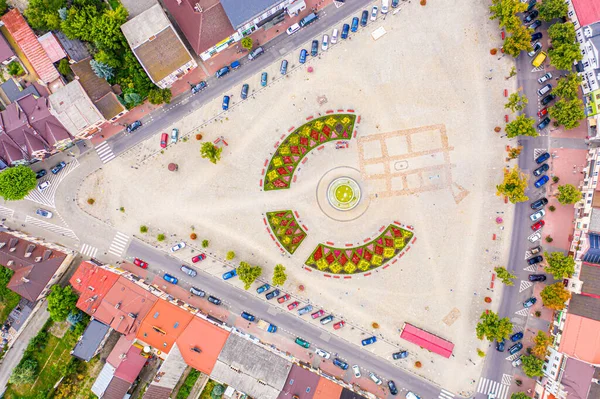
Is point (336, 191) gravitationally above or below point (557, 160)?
below

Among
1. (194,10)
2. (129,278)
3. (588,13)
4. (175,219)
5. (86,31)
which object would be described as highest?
(588,13)

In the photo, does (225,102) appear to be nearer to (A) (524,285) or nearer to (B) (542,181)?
(B) (542,181)

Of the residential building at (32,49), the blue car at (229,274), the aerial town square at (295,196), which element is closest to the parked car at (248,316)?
the aerial town square at (295,196)

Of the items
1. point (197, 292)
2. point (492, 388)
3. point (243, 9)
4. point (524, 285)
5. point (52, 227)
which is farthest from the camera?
point (52, 227)

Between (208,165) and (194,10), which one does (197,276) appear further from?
(194,10)

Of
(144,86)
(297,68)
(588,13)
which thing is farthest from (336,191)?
(588,13)

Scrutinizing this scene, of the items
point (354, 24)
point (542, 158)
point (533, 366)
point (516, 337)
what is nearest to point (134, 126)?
point (354, 24)

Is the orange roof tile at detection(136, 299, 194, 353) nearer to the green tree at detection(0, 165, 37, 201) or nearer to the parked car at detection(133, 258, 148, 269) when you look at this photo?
the parked car at detection(133, 258, 148, 269)

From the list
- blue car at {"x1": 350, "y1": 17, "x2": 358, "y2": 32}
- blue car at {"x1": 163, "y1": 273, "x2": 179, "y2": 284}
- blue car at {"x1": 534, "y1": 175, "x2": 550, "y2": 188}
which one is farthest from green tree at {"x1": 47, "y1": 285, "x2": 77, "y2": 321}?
blue car at {"x1": 534, "y1": 175, "x2": 550, "y2": 188}

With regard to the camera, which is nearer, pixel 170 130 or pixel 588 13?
pixel 588 13
